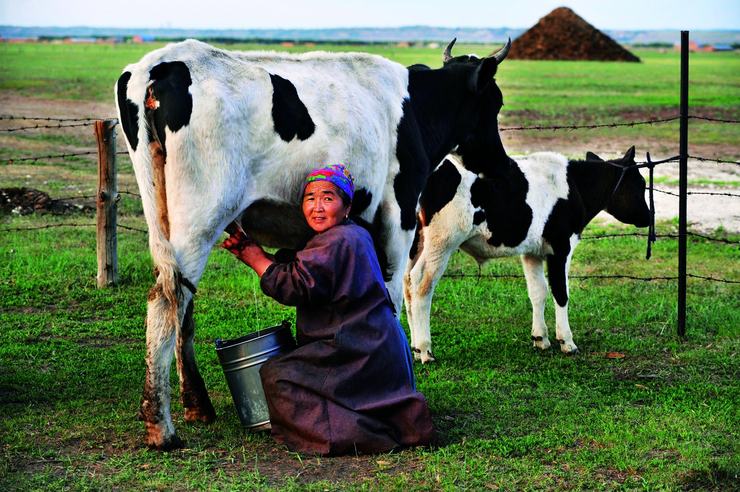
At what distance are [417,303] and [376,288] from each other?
258cm

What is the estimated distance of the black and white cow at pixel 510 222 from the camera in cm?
891

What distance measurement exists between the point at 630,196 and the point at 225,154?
17.9ft

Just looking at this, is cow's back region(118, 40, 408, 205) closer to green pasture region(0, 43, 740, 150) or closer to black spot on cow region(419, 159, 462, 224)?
black spot on cow region(419, 159, 462, 224)

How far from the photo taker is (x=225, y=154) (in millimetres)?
6141

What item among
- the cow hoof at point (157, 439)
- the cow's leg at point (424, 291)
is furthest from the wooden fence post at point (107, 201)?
the cow hoof at point (157, 439)

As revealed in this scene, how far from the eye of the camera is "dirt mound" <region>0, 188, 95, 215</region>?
587 inches

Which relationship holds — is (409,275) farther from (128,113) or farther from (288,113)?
(128,113)

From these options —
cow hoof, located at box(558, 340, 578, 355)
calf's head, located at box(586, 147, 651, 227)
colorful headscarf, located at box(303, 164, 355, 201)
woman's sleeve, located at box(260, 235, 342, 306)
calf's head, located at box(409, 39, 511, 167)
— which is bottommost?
cow hoof, located at box(558, 340, 578, 355)

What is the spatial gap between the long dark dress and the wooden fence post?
518cm

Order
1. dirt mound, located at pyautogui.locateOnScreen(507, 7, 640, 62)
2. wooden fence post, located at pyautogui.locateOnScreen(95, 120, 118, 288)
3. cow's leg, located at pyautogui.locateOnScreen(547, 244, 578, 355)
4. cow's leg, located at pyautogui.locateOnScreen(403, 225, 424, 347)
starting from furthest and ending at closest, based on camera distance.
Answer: dirt mound, located at pyautogui.locateOnScreen(507, 7, 640, 62)
wooden fence post, located at pyautogui.locateOnScreen(95, 120, 118, 288)
cow's leg, located at pyautogui.locateOnScreen(547, 244, 578, 355)
cow's leg, located at pyautogui.locateOnScreen(403, 225, 424, 347)

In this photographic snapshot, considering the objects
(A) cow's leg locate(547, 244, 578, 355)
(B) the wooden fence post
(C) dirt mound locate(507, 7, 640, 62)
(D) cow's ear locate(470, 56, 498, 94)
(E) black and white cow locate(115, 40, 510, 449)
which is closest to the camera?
(E) black and white cow locate(115, 40, 510, 449)

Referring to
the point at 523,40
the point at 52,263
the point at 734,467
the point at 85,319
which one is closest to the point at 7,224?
the point at 52,263

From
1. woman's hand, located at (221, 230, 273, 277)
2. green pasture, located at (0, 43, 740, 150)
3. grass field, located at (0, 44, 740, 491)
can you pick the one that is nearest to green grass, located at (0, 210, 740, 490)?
grass field, located at (0, 44, 740, 491)

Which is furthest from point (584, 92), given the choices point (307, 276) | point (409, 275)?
point (307, 276)
